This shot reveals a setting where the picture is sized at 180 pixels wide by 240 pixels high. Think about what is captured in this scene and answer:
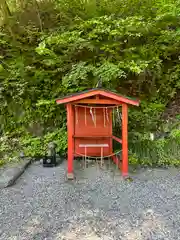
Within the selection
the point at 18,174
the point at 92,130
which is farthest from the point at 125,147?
the point at 18,174

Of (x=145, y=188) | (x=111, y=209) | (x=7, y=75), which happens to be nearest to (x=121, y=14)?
(x=7, y=75)

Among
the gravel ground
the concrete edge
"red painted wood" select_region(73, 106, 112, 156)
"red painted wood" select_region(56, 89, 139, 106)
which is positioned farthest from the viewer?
"red painted wood" select_region(73, 106, 112, 156)

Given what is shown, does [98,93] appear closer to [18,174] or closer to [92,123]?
[92,123]

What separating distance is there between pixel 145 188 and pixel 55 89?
3.46 meters

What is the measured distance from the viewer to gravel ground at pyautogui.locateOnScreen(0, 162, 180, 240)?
245cm

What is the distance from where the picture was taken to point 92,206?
3.09 meters

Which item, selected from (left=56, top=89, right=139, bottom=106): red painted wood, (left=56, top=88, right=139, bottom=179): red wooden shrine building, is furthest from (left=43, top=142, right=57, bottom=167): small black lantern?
(left=56, top=89, right=139, bottom=106): red painted wood

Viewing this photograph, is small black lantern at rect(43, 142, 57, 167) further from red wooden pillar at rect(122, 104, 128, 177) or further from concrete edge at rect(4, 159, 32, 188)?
red wooden pillar at rect(122, 104, 128, 177)

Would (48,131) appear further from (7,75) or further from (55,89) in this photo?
(7,75)

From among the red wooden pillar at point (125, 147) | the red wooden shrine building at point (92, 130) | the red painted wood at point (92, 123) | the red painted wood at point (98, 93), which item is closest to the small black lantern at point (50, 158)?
the red wooden shrine building at point (92, 130)

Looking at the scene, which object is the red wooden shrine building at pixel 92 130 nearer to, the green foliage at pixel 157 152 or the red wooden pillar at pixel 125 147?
the red wooden pillar at pixel 125 147

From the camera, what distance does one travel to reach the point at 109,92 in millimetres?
Answer: 4082

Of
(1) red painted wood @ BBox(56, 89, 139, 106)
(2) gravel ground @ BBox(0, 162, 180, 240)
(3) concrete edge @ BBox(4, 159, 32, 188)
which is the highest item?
(1) red painted wood @ BBox(56, 89, 139, 106)

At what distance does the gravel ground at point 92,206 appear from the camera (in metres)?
2.45
